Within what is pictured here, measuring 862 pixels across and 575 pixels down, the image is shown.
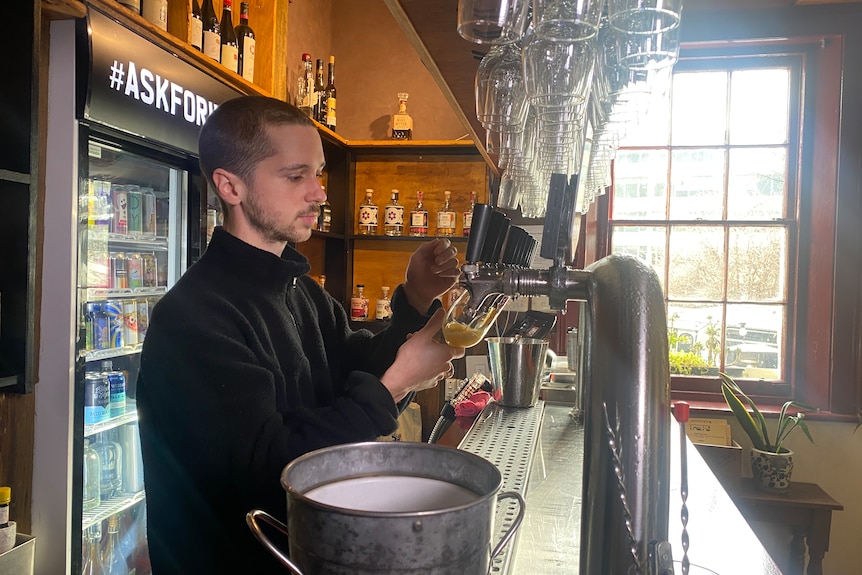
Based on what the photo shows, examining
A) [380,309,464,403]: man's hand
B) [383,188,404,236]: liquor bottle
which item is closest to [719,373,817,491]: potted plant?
[383,188,404,236]: liquor bottle

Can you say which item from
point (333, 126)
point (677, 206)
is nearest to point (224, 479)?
point (333, 126)

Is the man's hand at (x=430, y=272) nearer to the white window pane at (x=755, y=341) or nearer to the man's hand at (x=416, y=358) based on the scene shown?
the man's hand at (x=416, y=358)

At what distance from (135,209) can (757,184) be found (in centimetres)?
297

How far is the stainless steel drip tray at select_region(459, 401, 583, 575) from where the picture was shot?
3.14ft

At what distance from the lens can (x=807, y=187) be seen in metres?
3.08

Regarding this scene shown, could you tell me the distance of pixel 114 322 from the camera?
7.05 ft

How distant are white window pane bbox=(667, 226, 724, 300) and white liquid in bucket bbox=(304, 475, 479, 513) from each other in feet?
10.1

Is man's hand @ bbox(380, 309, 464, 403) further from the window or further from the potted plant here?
the window

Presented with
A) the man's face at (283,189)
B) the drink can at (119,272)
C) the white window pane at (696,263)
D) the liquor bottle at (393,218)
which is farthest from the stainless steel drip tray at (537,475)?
the liquor bottle at (393,218)

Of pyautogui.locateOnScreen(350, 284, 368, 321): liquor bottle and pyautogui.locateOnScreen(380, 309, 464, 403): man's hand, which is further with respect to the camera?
pyautogui.locateOnScreen(350, 284, 368, 321): liquor bottle

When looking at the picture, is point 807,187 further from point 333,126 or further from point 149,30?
point 149,30

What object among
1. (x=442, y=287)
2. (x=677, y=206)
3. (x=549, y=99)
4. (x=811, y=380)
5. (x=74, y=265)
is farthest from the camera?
(x=677, y=206)

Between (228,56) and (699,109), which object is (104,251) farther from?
(699,109)

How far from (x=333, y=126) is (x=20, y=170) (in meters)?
2.10
